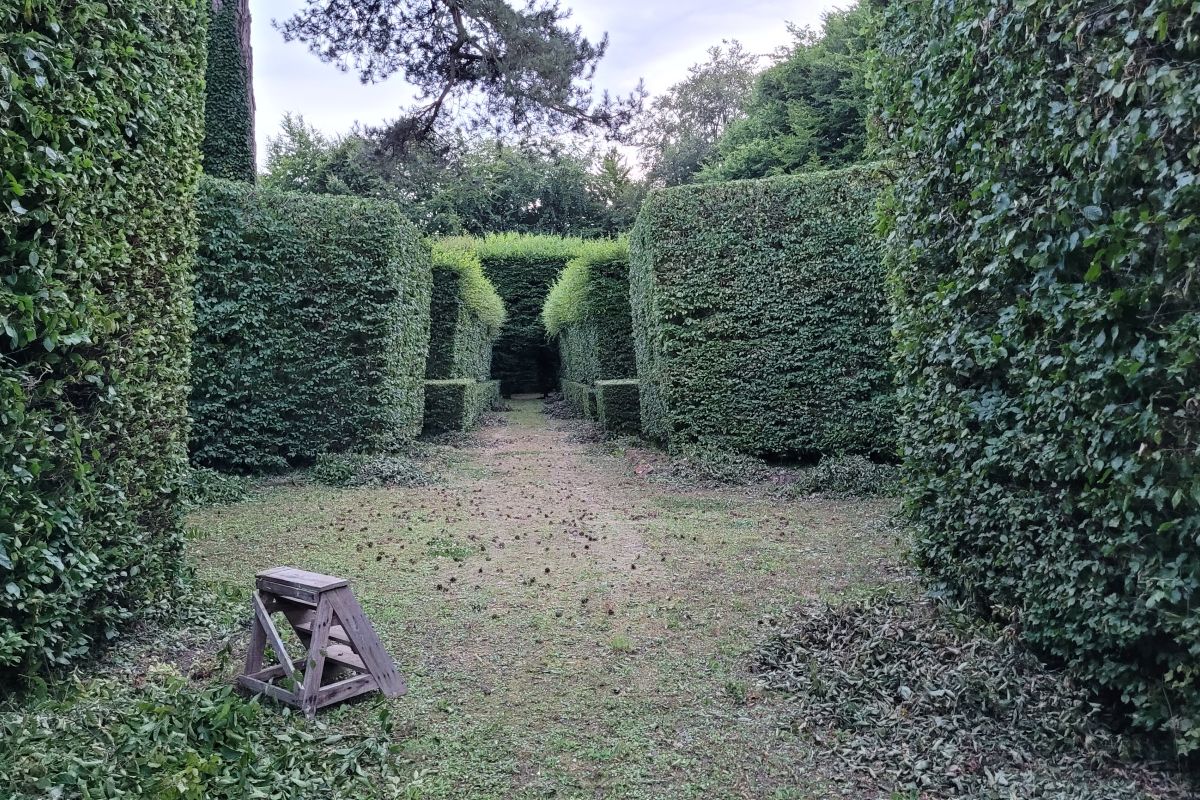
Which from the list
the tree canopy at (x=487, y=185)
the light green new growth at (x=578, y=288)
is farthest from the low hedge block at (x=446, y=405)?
the tree canopy at (x=487, y=185)

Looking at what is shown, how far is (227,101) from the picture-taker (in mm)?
11547

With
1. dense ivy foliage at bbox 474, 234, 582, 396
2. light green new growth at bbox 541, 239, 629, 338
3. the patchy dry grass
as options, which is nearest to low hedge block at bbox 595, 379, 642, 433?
light green new growth at bbox 541, 239, 629, 338

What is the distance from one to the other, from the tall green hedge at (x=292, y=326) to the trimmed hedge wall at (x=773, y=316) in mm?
3762

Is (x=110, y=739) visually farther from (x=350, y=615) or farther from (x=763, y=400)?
(x=763, y=400)

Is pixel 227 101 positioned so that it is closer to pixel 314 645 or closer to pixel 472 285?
pixel 472 285

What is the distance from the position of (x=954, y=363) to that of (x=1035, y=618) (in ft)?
4.24

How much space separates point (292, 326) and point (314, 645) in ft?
22.8

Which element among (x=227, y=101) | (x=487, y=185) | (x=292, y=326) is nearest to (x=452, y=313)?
(x=227, y=101)

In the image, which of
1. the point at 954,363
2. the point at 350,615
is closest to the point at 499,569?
the point at 350,615

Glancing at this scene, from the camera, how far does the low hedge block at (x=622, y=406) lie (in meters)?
13.4

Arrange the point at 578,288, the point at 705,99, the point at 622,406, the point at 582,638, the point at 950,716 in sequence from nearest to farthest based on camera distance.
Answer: the point at 950,716 → the point at 582,638 → the point at 622,406 → the point at 578,288 → the point at 705,99

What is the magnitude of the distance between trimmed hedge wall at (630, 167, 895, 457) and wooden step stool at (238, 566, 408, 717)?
6.93 meters

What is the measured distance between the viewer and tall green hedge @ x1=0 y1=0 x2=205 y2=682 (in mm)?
3096

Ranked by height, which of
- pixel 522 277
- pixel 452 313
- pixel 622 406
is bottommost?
pixel 622 406
